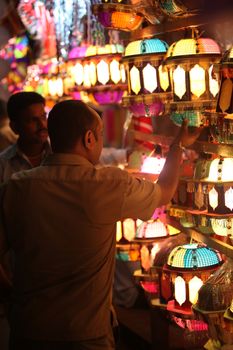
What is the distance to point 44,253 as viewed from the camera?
3.41 m

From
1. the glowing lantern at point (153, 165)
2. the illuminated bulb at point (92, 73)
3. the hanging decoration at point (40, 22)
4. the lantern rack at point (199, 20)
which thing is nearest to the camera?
the lantern rack at point (199, 20)

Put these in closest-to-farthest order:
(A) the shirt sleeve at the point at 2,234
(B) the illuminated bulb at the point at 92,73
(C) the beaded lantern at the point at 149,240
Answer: (A) the shirt sleeve at the point at 2,234
(C) the beaded lantern at the point at 149,240
(B) the illuminated bulb at the point at 92,73

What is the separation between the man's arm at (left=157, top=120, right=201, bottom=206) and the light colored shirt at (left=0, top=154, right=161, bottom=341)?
15cm

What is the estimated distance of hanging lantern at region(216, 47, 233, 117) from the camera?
3.45 m

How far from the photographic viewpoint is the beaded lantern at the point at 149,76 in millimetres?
4629

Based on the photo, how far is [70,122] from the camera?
336cm

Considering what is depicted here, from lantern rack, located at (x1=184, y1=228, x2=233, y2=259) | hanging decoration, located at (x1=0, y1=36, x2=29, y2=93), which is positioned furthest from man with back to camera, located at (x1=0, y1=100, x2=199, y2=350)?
hanging decoration, located at (x1=0, y1=36, x2=29, y2=93)

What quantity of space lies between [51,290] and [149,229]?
193 centimetres

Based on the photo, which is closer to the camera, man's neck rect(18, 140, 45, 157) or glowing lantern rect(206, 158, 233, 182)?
glowing lantern rect(206, 158, 233, 182)

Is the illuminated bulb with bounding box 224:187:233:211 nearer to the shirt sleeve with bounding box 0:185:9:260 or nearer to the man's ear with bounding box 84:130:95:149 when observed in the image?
the man's ear with bounding box 84:130:95:149

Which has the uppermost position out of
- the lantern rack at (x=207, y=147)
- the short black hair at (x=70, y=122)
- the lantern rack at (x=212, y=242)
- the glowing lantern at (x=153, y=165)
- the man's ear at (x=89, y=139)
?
the short black hair at (x=70, y=122)

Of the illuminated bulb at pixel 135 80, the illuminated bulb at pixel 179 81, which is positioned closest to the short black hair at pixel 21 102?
the illuminated bulb at pixel 135 80

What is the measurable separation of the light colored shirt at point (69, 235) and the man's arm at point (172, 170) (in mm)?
147

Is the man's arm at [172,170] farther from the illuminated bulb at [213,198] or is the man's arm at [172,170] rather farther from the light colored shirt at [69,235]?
the illuminated bulb at [213,198]
